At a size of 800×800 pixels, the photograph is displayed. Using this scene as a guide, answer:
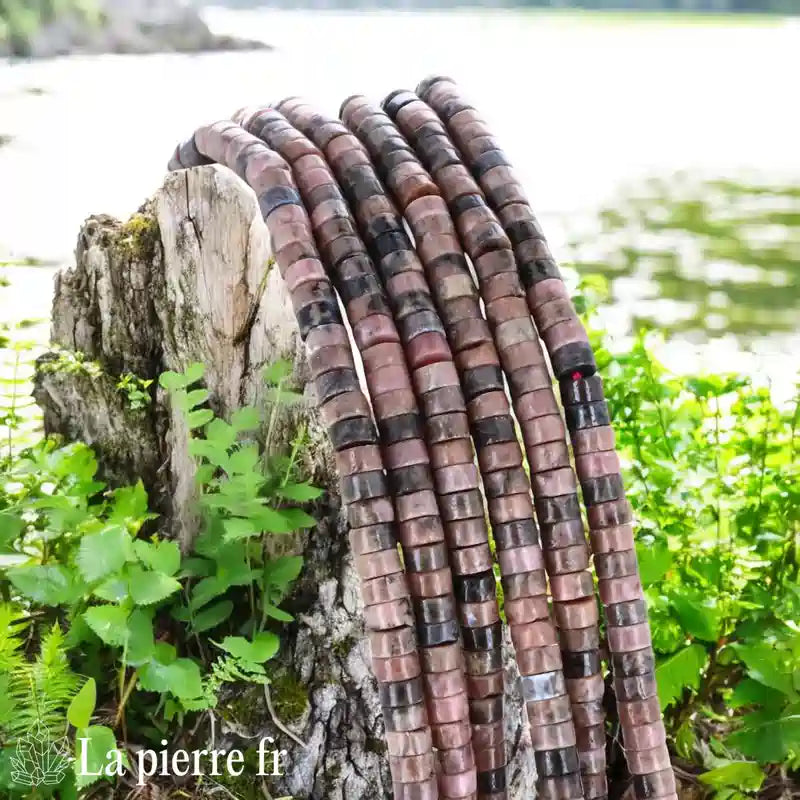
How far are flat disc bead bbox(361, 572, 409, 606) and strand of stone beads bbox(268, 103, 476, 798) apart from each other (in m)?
0.02

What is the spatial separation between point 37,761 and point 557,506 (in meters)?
0.50

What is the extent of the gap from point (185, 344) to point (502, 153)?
1.27 feet

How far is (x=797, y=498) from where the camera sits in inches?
39.3

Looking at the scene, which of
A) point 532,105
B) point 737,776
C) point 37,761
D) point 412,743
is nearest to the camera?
point 412,743

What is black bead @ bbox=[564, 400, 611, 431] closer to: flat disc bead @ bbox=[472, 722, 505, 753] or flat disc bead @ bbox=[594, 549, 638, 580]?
flat disc bead @ bbox=[594, 549, 638, 580]

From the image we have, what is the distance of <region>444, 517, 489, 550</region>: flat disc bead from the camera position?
706mm

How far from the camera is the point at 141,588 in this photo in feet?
2.47

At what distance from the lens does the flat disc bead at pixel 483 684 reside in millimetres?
720

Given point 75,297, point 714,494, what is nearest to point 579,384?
point 714,494

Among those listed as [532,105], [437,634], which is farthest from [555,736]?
[532,105]

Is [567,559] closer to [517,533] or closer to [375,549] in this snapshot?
[517,533]

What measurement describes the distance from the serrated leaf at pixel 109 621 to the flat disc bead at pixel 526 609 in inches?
12.4

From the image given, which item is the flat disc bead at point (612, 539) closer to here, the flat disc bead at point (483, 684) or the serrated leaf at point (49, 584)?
the flat disc bead at point (483, 684)

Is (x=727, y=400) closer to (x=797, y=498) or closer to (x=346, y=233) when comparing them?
(x=797, y=498)
